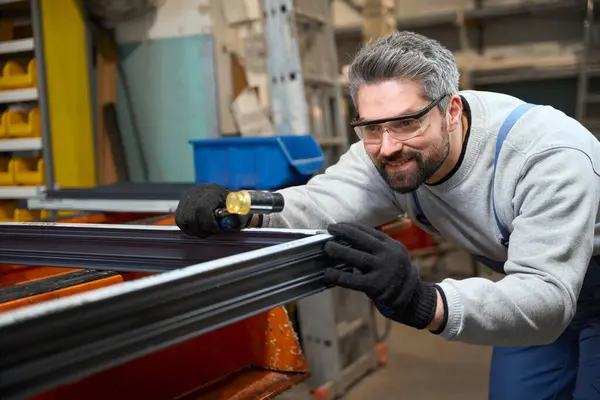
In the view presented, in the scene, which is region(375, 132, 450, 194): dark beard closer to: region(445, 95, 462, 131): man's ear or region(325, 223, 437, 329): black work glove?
region(445, 95, 462, 131): man's ear

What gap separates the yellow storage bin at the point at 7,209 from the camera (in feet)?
11.0

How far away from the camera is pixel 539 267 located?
1189 mm

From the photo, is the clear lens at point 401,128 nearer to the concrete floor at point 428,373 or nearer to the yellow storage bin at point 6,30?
the concrete floor at point 428,373

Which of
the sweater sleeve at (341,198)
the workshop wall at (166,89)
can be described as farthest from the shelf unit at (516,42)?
the sweater sleeve at (341,198)

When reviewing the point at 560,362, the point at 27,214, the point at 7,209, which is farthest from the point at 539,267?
the point at 7,209

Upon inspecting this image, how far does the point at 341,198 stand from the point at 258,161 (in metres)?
0.83

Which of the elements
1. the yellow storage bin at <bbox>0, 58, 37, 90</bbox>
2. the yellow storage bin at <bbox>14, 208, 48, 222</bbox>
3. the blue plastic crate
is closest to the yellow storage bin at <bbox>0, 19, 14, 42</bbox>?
the yellow storage bin at <bbox>0, 58, 37, 90</bbox>

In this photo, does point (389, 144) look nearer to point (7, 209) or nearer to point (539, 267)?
point (539, 267)

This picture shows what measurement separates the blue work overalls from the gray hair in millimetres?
342

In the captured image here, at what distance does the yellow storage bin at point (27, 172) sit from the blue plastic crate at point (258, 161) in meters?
1.08

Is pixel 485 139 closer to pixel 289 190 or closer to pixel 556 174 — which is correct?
pixel 556 174

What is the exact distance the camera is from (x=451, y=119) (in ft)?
4.62

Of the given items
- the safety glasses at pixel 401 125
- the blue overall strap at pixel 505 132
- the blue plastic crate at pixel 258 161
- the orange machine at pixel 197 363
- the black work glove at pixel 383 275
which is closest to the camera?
the black work glove at pixel 383 275

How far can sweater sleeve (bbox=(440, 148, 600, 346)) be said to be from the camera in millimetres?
1150
